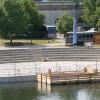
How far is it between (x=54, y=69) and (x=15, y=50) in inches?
301

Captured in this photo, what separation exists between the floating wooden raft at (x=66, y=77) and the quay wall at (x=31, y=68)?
3.20 ft

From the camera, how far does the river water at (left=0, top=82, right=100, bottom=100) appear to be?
36.0 meters

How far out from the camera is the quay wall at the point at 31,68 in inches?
1578

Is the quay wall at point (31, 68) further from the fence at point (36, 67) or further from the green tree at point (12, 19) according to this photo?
the green tree at point (12, 19)

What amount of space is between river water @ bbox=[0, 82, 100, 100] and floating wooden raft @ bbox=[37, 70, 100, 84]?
0.63 metres

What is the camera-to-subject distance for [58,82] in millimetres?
39812

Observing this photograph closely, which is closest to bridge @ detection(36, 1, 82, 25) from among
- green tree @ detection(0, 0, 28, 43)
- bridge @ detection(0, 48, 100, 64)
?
green tree @ detection(0, 0, 28, 43)

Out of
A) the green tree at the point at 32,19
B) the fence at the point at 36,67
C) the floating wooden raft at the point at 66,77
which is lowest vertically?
the floating wooden raft at the point at 66,77

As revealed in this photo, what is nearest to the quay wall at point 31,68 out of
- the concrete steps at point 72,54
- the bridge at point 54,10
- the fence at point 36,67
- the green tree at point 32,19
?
the fence at point 36,67

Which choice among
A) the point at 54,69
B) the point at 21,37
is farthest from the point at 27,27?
the point at 54,69

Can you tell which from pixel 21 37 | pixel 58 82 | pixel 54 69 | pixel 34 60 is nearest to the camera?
pixel 58 82

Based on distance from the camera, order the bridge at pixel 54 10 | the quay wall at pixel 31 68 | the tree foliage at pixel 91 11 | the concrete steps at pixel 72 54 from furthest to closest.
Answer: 1. the bridge at pixel 54 10
2. the tree foliage at pixel 91 11
3. the concrete steps at pixel 72 54
4. the quay wall at pixel 31 68

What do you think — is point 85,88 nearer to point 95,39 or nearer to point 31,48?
point 31,48

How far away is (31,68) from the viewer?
42.7 metres
